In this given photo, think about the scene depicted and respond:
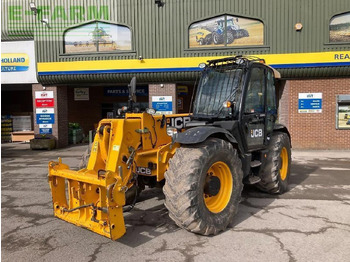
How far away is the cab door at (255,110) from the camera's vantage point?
503 centimetres

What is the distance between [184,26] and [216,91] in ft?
28.0

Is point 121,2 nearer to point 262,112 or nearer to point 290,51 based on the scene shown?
point 290,51

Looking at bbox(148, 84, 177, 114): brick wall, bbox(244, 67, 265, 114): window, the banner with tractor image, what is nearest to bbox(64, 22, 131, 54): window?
bbox(148, 84, 177, 114): brick wall

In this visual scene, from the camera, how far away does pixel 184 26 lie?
12898 millimetres

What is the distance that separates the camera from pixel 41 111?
14.5 metres

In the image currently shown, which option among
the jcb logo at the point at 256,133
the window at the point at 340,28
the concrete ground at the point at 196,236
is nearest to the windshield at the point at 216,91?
the jcb logo at the point at 256,133

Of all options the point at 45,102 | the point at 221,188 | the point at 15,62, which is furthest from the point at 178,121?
the point at 15,62

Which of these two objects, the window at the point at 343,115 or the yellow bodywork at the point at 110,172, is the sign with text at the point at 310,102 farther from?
the yellow bodywork at the point at 110,172

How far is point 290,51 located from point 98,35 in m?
8.72

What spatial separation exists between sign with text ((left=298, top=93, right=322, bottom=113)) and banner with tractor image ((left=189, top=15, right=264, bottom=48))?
3.00m

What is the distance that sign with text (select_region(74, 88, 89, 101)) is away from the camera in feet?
59.8

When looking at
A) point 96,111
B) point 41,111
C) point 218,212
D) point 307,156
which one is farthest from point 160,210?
point 96,111

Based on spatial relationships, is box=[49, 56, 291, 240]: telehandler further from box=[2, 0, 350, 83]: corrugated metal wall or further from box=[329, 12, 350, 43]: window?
box=[329, 12, 350, 43]: window

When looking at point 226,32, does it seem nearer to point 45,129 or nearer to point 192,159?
point 45,129
